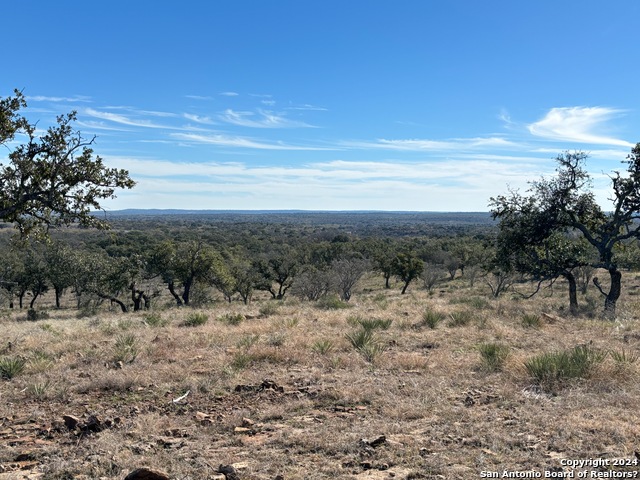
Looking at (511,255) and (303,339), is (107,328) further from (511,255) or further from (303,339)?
→ (511,255)

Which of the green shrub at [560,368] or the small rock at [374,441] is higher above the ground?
the green shrub at [560,368]

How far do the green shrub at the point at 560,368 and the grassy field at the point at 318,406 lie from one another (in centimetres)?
2

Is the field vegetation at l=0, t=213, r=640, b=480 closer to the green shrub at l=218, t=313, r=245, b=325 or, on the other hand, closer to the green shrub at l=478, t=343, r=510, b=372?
the green shrub at l=478, t=343, r=510, b=372

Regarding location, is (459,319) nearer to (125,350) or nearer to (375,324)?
(375,324)

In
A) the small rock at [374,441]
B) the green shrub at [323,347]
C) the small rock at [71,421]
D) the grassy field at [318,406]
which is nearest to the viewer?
the grassy field at [318,406]

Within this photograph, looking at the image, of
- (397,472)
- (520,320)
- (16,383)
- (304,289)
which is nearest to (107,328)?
(16,383)

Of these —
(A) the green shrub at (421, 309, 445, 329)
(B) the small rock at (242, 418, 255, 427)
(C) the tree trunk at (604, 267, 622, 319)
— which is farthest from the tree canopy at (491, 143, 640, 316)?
(B) the small rock at (242, 418, 255, 427)

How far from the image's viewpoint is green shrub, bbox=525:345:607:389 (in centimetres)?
631

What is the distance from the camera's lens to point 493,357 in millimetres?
7516

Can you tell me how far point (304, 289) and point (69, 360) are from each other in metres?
31.2

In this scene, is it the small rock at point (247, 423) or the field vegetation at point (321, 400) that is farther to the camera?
the small rock at point (247, 423)

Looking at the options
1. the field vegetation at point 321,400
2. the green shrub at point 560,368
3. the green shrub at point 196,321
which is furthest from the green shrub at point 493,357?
the green shrub at point 196,321

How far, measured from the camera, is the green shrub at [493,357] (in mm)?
7262

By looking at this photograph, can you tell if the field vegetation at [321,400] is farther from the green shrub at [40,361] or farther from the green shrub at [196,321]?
the green shrub at [196,321]
